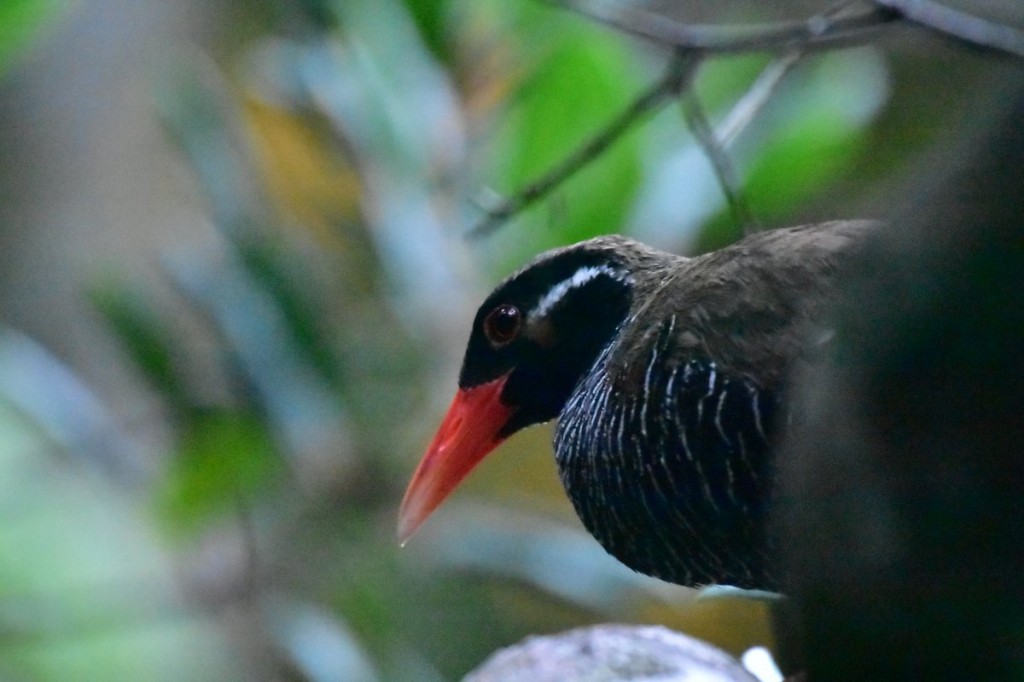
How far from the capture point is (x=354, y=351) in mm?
1849

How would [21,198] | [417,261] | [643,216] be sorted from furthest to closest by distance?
[21,198] < [417,261] < [643,216]

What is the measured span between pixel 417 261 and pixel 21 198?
1098 mm

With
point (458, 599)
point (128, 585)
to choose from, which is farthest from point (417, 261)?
point (128, 585)

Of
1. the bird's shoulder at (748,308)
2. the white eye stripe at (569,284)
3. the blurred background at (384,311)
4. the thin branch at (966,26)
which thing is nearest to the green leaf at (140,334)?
the blurred background at (384,311)

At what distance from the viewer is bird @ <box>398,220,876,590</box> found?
0.81 metres

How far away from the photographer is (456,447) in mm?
1113

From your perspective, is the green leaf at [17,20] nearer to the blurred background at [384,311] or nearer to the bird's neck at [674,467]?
the blurred background at [384,311]

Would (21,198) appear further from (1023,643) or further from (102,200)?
(1023,643)

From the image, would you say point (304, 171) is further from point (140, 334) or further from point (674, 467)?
point (674, 467)

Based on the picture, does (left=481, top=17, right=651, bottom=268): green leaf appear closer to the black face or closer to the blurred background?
the blurred background

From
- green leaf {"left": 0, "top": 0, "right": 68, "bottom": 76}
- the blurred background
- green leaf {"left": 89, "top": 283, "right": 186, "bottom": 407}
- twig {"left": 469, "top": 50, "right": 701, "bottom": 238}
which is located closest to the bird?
twig {"left": 469, "top": 50, "right": 701, "bottom": 238}

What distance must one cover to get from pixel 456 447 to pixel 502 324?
13 centimetres

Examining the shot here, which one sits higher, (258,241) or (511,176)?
(258,241)

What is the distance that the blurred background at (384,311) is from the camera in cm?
164
